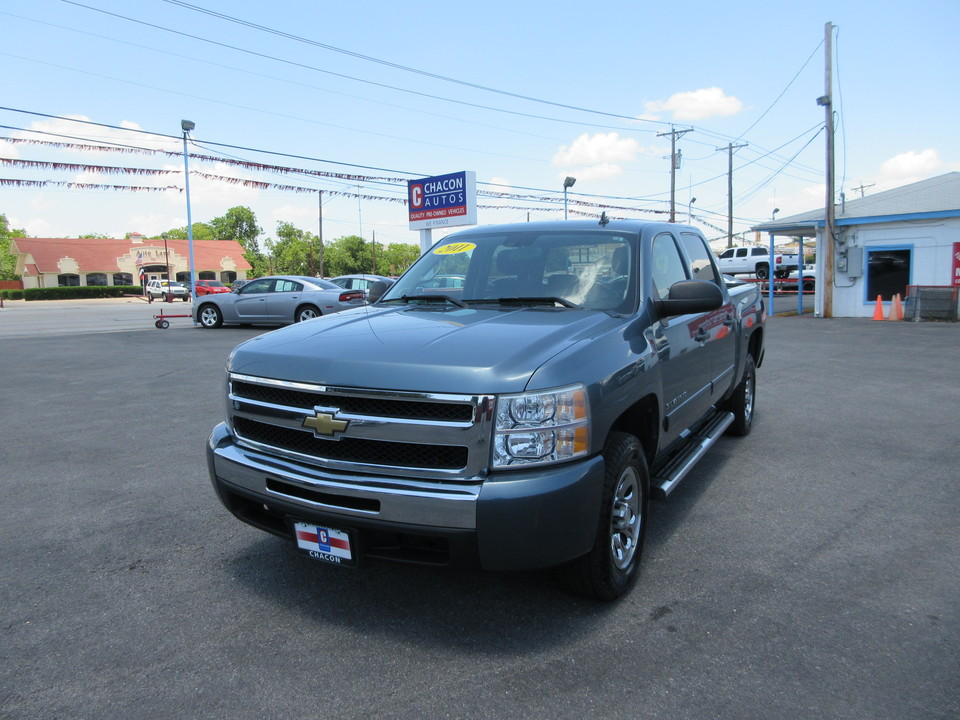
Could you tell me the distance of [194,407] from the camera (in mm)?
7852

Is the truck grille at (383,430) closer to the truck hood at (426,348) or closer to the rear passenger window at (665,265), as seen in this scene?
the truck hood at (426,348)

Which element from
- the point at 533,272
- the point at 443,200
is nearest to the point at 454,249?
the point at 533,272

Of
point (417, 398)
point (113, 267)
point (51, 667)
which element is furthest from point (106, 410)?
point (113, 267)

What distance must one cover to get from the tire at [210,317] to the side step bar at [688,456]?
55.0 feet

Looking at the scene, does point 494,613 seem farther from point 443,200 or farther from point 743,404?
point 443,200

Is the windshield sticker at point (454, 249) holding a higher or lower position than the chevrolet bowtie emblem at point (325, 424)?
higher

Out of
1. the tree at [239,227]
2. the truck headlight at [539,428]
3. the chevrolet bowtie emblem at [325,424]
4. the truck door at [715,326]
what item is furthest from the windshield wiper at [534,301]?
the tree at [239,227]

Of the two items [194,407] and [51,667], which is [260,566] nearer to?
[51,667]

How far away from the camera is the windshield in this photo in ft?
12.6

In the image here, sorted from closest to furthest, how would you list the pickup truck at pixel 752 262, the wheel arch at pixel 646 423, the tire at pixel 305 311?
the wheel arch at pixel 646 423 < the tire at pixel 305 311 < the pickup truck at pixel 752 262

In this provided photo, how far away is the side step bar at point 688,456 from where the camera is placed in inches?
144

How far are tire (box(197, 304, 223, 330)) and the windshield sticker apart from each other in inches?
643

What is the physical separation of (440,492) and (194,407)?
6.04m

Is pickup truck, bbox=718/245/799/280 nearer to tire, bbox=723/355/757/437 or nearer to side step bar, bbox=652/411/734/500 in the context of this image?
tire, bbox=723/355/757/437
